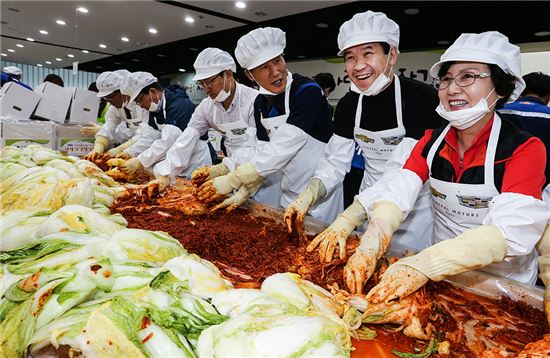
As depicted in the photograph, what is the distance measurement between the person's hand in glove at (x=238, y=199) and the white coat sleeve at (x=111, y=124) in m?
4.09

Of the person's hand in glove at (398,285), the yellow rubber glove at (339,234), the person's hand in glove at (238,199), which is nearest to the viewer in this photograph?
the person's hand in glove at (398,285)

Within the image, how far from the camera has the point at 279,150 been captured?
3.09 m

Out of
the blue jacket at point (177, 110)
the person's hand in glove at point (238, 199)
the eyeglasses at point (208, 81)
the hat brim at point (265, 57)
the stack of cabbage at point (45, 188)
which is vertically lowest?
the person's hand in glove at point (238, 199)

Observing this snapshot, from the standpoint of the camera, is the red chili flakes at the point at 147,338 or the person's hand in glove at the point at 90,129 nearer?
the red chili flakes at the point at 147,338

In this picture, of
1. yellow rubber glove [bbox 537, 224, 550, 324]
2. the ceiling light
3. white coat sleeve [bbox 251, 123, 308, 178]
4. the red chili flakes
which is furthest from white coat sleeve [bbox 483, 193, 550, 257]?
the ceiling light

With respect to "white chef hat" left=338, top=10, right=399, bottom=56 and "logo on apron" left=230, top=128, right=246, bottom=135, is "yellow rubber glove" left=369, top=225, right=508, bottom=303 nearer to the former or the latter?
"white chef hat" left=338, top=10, right=399, bottom=56

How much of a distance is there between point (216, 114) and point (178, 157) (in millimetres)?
653

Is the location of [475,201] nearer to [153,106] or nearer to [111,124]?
[153,106]

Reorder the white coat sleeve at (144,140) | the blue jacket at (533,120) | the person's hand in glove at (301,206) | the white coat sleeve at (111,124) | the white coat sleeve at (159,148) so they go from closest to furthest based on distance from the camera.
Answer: the blue jacket at (533,120) < the person's hand in glove at (301,206) < the white coat sleeve at (159,148) < the white coat sleeve at (144,140) < the white coat sleeve at (111,124)

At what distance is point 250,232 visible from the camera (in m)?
2.38

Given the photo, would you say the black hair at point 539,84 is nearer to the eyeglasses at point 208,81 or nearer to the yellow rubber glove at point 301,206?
the yellow rubber glove at point 301,206

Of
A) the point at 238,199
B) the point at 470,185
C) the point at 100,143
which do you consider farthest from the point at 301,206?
the point at 100,143

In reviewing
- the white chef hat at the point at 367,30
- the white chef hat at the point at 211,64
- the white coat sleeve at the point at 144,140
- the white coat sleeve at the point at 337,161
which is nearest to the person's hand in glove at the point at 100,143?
the white coat sleeve at the point at 144,140

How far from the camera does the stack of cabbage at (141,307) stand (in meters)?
0.92
